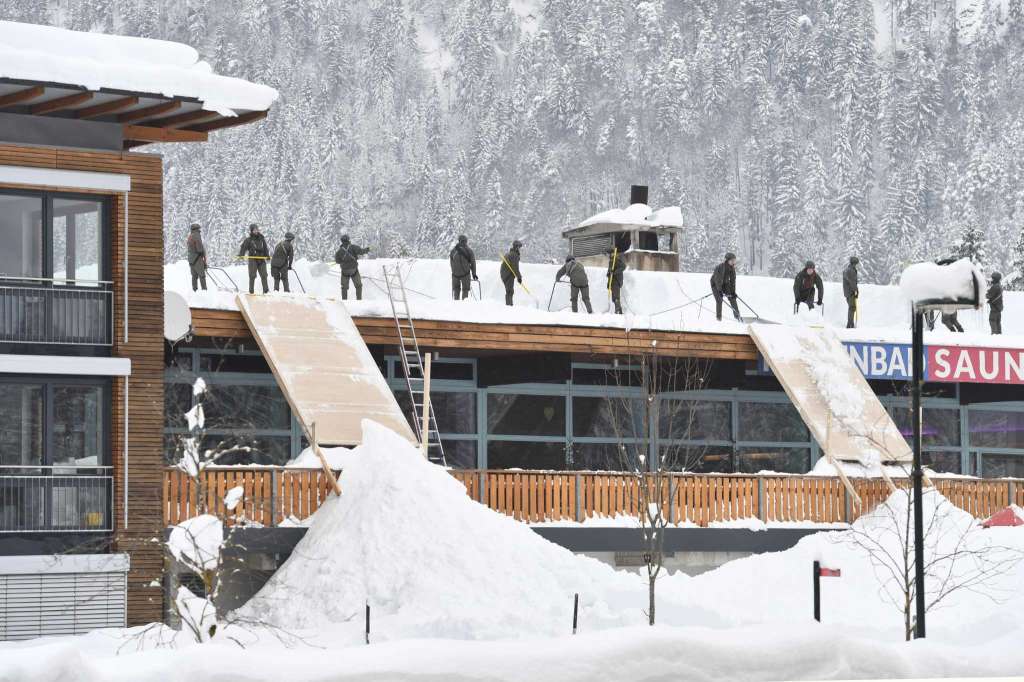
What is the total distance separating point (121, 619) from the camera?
2594 cm

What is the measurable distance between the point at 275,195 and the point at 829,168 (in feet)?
153

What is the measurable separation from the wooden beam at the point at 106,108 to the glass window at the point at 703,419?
13755 millimetres

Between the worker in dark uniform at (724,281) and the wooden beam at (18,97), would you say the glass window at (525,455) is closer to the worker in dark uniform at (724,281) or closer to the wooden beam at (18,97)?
the worker in dark uniform at (724,281)

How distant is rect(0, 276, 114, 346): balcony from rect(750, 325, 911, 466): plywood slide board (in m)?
13.0

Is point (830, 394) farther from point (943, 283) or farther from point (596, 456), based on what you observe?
point (943, 283)

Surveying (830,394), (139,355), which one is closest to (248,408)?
(139,355)

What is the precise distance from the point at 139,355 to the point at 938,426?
19.1 m

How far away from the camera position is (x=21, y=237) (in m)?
26.5

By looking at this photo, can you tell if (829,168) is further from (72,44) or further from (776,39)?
(72,44)

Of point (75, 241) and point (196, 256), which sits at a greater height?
point (196, 256)

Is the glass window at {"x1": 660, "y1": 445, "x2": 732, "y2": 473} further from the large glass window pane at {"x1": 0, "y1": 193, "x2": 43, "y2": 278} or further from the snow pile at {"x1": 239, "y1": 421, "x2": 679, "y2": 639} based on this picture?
the large glass window pane at {"x1": 0, "y1": 193, "x2": 43, "y2": 278}

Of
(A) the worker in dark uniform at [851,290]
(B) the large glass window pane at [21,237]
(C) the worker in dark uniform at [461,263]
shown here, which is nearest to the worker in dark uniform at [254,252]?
(C) the worker in dark uniform at [461,263]

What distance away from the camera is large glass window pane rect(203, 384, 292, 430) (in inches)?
1259

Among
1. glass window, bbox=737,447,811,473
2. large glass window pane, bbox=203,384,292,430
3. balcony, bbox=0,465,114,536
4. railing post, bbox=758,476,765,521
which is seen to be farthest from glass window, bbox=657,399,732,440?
balcony, bbox=0,465,114,536
